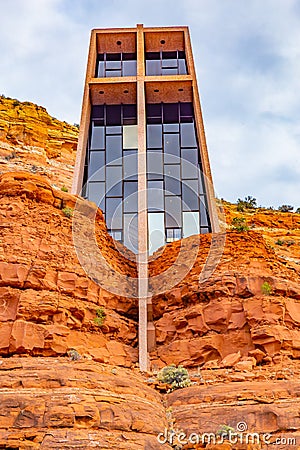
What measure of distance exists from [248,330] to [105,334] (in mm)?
4769

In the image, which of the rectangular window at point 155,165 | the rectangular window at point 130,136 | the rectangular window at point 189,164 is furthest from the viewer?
the rectangular window at point 130,136

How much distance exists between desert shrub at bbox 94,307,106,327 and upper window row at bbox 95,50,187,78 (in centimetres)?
1484

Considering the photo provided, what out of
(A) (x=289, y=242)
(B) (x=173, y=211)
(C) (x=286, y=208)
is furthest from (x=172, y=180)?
(C) (x=286, y=208)

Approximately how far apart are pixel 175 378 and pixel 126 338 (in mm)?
4151

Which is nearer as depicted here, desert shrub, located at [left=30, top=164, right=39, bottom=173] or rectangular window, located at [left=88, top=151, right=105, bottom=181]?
rectangular window, located at [left=88, top=151, right=105, bottom=181]

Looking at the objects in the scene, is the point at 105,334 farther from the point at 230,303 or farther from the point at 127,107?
the point at 127,107

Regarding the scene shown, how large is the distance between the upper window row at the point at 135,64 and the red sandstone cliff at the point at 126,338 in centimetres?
1049

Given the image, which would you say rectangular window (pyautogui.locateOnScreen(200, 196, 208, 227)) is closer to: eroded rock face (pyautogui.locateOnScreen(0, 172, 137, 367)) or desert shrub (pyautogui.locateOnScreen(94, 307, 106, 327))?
eroded rock face (pyautogui.locateOnScreen(0, 172, 137, 367))

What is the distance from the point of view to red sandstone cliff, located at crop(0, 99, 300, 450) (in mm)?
14273

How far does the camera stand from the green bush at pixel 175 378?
18562mm

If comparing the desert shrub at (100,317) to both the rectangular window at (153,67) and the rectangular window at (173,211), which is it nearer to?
the rectangular window at (173,211)

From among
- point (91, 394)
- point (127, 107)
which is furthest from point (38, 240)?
point (127, 107)

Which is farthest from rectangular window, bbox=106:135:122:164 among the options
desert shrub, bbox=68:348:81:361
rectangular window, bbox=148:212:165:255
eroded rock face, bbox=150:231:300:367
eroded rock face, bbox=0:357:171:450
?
eroded rock face, bbox=0:357:171:450

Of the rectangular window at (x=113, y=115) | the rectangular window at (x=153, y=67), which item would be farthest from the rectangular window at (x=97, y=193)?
the rectangular window at (x=153, y=67)
